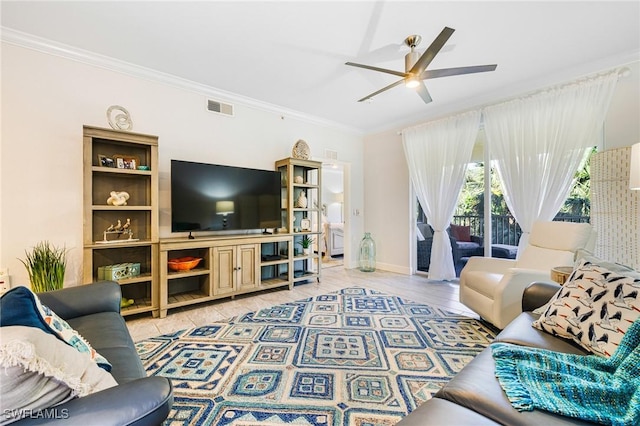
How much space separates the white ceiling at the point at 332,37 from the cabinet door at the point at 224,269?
209cm

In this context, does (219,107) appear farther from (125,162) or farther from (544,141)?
(544,141)

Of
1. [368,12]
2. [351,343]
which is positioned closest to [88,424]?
[351,343]

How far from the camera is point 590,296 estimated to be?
53.1 inches

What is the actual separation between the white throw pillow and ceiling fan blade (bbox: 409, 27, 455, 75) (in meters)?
2.49

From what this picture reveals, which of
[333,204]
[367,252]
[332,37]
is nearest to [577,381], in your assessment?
[332,37]

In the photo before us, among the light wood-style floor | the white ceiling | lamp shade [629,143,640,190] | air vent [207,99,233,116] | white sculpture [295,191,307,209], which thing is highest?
the white ceiling

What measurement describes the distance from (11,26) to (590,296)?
4612mm

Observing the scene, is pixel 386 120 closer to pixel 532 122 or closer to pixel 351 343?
pixel 532 122

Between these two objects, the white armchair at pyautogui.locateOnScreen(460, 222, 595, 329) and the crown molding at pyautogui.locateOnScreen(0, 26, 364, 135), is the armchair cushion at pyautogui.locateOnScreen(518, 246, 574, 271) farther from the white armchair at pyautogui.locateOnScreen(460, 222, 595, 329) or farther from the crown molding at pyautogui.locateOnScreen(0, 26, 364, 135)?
the crown molding at pyautogui.locateOnScreen(0, 26, 364, 135)

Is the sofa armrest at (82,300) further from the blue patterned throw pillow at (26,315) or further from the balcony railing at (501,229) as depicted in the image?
the balcony railing at (501,229)

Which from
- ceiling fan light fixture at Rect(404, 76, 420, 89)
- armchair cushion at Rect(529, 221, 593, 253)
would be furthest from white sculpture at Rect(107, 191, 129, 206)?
armchair cushion at Rect(529, 221, 593, 253)

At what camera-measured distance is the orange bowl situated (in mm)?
3006

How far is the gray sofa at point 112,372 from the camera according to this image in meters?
0.68

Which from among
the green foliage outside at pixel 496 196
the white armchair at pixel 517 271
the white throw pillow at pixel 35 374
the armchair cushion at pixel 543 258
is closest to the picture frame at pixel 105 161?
the white throw pillow at pixel 35 374
